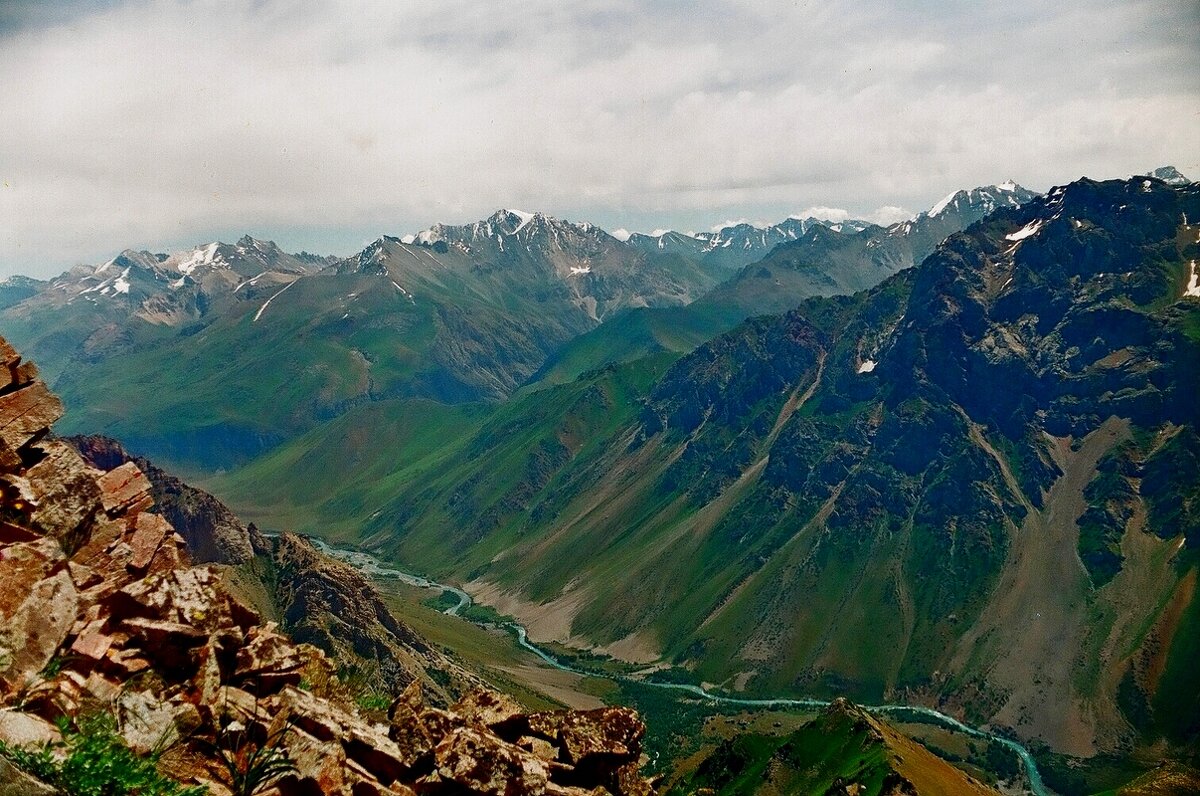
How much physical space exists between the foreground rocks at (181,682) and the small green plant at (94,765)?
0.96 metres

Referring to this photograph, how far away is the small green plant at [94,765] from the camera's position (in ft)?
93.8

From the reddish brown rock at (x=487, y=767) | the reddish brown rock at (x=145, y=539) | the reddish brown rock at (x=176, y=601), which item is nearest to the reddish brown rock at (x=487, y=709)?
the reddish brown rock at (x=487, y=767)

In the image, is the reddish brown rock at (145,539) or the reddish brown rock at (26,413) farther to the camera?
the reddish brown rock at (145,539)

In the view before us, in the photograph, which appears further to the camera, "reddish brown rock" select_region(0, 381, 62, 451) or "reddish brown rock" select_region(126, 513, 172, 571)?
"reddish brown rock" select_region(126, 513, 172, 571)

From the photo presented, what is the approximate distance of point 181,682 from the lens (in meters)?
39.7

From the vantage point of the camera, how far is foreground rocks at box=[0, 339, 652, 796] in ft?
117

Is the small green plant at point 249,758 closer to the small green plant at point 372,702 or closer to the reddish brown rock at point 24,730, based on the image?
the reddish brown rock at point 24,730

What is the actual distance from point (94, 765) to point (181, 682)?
1040cm

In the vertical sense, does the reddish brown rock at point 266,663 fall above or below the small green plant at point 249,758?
above

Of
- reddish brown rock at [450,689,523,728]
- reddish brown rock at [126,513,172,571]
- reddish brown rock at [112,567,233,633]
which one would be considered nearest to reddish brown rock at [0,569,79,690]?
reddish brown rock at [112,567,233,633]

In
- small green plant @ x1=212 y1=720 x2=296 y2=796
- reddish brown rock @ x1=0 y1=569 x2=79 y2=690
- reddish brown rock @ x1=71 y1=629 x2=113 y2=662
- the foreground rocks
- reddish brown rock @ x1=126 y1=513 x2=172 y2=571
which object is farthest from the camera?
reddish brown rock @ x1=126 y1=513 x2=172 y2=571

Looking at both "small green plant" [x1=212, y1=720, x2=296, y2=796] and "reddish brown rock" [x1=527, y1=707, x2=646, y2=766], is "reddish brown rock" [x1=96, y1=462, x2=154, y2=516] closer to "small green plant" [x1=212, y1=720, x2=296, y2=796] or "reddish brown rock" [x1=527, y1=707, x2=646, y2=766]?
"small green plant" [x1=212, y1=720, x2=296, y2=796]

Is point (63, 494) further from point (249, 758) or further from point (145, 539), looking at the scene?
point (249, 758)

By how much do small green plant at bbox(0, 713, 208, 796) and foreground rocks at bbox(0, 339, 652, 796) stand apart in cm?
96
